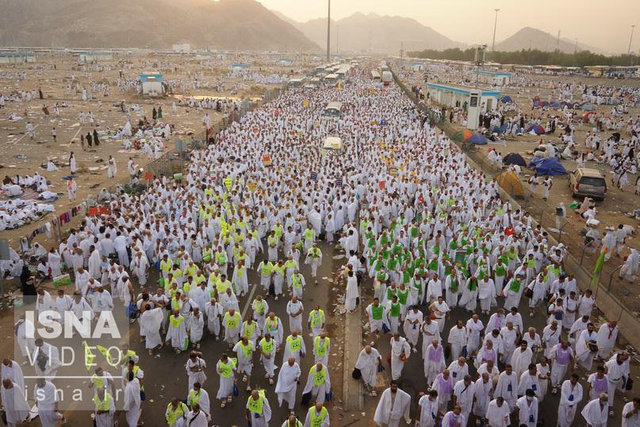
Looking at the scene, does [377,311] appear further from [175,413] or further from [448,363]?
[175,413]

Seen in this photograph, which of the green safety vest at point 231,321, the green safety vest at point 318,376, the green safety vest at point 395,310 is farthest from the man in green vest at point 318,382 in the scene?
the green safety vest at point 395,310

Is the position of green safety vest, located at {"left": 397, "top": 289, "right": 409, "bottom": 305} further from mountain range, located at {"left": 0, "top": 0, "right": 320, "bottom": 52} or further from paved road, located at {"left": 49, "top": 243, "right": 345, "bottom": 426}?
mountain range, located at {"left": 0, "top": 0, "right": 320, "bottom": 52}

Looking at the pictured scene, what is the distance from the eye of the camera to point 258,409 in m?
6.18

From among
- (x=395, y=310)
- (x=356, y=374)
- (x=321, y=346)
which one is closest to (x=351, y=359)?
(x=356, y=374)

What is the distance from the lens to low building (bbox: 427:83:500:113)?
33250mm

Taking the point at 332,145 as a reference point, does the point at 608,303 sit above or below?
below

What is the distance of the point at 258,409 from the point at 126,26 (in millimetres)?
175383

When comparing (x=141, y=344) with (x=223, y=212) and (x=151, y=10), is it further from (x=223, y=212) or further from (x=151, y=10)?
(x=151, y=10)

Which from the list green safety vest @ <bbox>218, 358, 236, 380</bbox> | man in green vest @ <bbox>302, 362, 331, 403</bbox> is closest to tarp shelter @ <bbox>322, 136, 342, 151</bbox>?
man in green vest @ <bbox>302, 362, 331, 403</bbox>

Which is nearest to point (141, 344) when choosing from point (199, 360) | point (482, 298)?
point (199, 360)

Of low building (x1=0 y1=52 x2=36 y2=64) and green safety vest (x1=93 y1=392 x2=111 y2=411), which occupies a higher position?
low building (x1=0 y1=52 x2=36 y2=64)

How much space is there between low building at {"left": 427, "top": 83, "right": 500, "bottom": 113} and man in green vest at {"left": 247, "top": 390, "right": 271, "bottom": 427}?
91.1 ft

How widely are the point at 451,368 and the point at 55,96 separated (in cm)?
4764

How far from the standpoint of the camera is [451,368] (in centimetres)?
711
